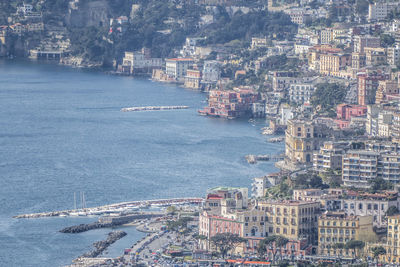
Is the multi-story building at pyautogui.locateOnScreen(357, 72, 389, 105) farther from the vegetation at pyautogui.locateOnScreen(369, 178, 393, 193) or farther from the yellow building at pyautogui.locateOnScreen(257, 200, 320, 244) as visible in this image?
the yellow building at pyautogui.locateOnScreen(257, 200, 320, 244)

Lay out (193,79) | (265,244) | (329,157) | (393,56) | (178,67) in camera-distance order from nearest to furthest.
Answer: (265,244) → (329,157) → (393,56) → (193,79) → (178,67)

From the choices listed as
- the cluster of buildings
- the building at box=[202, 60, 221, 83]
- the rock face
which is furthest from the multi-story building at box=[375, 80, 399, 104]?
the rock face

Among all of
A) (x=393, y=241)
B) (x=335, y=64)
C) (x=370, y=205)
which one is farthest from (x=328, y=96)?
(x=393, y=241)

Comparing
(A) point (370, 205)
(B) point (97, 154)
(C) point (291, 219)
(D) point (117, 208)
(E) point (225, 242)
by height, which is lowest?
(D) point (117, 208)

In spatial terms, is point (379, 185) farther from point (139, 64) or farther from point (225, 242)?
point (139, 64)

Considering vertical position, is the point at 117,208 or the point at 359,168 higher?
the point at 359,168

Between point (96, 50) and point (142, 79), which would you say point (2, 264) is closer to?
point (142, 79)
